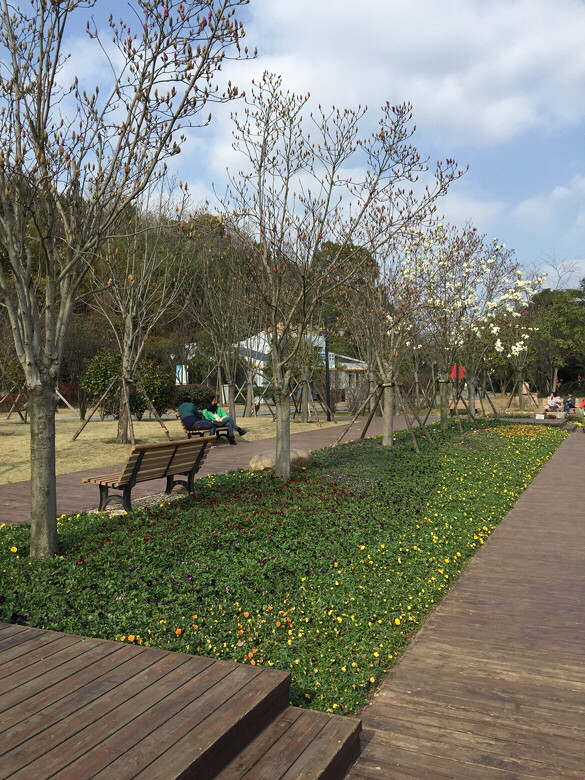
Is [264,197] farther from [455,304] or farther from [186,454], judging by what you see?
[455,304]

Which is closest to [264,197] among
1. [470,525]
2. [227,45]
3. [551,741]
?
[227,45]

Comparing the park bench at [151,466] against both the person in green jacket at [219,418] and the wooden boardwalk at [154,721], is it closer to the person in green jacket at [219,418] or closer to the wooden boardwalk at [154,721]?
the wooden boardwalk at [154,721]

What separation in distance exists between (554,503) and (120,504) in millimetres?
5728

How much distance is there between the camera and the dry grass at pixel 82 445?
12.8 meters

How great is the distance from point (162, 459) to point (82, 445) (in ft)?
27.0

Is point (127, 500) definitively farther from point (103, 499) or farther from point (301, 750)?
point (301, 750)

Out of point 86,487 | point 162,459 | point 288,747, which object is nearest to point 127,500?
point 162,459

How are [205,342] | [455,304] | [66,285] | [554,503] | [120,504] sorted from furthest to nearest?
A: [205,342] → [455,304] → [554,503] → [120,504] → [66,285]

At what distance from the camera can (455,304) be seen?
19.7 meters

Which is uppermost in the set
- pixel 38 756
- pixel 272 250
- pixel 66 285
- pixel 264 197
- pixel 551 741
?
pixel 264 197

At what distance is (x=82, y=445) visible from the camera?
623 inches

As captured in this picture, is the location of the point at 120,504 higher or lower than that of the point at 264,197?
lower

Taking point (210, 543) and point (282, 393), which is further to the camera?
point (282, 393)

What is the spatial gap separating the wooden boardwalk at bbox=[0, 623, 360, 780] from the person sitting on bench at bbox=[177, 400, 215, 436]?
1126 cm
